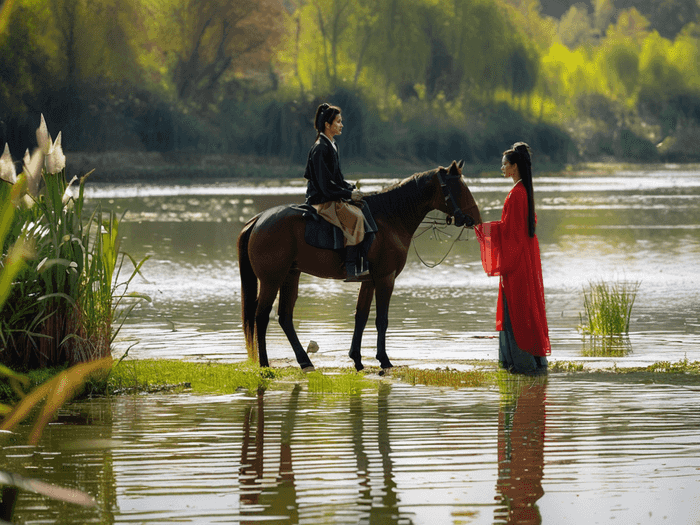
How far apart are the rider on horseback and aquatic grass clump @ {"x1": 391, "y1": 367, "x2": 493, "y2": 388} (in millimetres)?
912

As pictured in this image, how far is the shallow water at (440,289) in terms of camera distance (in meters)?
10.4

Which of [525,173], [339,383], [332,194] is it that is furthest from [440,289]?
[339,383]

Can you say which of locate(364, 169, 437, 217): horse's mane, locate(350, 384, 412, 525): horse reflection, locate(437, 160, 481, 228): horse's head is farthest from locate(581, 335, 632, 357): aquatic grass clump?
locate(350, 384, 412, 525): horse reflection

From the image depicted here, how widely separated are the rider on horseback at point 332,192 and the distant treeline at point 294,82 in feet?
142

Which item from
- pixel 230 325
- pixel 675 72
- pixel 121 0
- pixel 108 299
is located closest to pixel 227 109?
pixel 121 0

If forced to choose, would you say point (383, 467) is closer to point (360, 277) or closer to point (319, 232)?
point (319, 232)

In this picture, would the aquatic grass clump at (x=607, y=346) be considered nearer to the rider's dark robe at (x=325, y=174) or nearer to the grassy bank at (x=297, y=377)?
the grassy bank at (x=297, y=377)

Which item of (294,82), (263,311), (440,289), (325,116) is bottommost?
(440,289)

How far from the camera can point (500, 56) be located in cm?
6850

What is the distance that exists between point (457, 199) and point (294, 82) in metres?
59.8

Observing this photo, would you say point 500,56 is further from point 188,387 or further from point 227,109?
point 188,387

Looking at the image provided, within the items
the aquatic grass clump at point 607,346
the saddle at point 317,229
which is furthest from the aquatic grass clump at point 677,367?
the saddle at point 317,229

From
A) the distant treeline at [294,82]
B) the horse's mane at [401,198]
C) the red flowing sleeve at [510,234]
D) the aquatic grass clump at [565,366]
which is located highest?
the distant treeline at [294,82]

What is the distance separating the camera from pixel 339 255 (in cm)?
904
